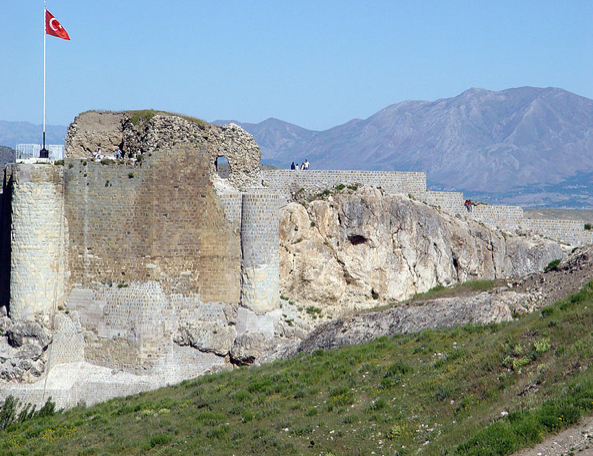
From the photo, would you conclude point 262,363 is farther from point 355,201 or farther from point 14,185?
point 14,185

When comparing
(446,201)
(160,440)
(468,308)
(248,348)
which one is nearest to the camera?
(160,440)

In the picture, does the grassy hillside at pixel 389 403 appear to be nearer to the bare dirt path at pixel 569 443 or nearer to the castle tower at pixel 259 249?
the bare dirt path at pixel 569 443

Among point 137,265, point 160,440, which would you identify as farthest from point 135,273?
point 160,440

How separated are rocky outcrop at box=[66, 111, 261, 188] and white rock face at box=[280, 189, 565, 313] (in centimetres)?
266

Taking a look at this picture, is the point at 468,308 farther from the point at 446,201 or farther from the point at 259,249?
the point at 446,201

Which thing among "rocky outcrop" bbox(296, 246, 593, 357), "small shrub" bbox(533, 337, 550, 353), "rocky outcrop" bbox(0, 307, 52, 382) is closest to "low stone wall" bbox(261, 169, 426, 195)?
"rocky outcrop" bbox(296, 246, 593, 357)

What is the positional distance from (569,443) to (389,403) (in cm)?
523

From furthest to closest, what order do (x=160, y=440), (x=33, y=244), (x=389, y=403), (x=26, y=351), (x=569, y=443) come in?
1. (x=33, y=244)
2. (x=26, y=351)
3. (x=160, y=440)
4. (x=389, y=403)
5. (x=569, y=443)

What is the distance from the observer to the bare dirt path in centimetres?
1341

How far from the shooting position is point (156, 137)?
107ft

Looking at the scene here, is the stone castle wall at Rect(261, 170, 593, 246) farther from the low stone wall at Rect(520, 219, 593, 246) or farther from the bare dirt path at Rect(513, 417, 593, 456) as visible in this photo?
the bare dirt path at Rect(513, 417, 593, 456)

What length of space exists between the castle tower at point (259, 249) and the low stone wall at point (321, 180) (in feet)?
11.0

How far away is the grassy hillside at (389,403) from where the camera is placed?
602 inches

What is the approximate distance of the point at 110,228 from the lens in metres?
32.2
